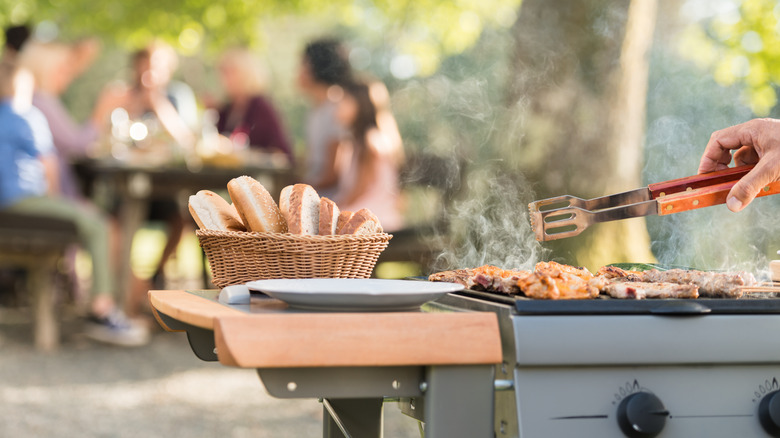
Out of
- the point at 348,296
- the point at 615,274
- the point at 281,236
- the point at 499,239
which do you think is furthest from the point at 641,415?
the point at 499,239

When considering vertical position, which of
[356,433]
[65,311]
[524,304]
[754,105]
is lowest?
[356,433]

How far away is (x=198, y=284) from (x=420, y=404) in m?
6.66

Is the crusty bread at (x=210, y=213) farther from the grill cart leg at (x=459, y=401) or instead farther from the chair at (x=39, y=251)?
the chair at (x=39, y=251)

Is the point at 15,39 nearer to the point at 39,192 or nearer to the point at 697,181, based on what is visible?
the point at 39,192

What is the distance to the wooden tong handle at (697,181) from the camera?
1687 mm

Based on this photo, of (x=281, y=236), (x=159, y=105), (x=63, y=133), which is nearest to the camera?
(x=281, y=236)

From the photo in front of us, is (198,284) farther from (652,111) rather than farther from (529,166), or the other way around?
(652,111)

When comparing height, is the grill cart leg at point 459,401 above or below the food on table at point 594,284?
below

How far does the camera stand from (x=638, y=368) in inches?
51.1

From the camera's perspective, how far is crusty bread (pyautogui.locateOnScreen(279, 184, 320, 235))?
167cm

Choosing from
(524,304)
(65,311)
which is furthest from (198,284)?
(524,304)

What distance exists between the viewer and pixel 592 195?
537 cm

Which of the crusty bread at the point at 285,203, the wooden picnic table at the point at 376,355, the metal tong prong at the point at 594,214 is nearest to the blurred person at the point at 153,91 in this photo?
the crusty bread at the point at 285,203

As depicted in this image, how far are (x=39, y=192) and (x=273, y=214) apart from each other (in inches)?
174
